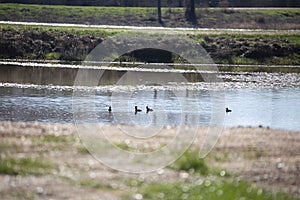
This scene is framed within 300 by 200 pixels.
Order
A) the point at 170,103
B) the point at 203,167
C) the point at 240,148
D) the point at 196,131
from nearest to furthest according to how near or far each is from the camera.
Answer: the point at 203,167
the point at 240,148
the point at 196,131
the point at 170,103

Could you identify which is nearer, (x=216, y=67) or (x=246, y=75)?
(x=246, y=75)

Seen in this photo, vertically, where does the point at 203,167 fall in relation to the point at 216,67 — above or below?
above

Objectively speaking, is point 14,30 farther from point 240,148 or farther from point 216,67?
point 240,148

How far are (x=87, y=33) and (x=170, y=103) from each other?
22054 mm

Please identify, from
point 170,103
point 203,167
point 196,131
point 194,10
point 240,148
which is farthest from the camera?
point 194,10

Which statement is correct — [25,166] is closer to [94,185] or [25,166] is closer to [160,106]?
[94,185]

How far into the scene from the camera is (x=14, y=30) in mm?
51156

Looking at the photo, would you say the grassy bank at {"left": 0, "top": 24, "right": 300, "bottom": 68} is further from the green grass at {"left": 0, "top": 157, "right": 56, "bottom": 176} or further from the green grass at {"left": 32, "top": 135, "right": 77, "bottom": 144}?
the green grass at {"left": 0, "top": 157, "right": 56, "bottom": 176}

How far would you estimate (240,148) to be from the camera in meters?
17.8

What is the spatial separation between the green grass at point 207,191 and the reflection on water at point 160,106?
10390 millimetres

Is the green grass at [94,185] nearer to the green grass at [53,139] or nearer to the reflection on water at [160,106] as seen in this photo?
the green grass at [53,139]

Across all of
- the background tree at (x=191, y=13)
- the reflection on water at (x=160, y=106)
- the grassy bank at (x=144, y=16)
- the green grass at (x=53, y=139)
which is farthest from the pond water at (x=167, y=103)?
the background tree at (x=191, y=13)

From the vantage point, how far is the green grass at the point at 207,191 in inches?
503

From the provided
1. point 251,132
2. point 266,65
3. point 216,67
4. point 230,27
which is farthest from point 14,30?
point 251,132
